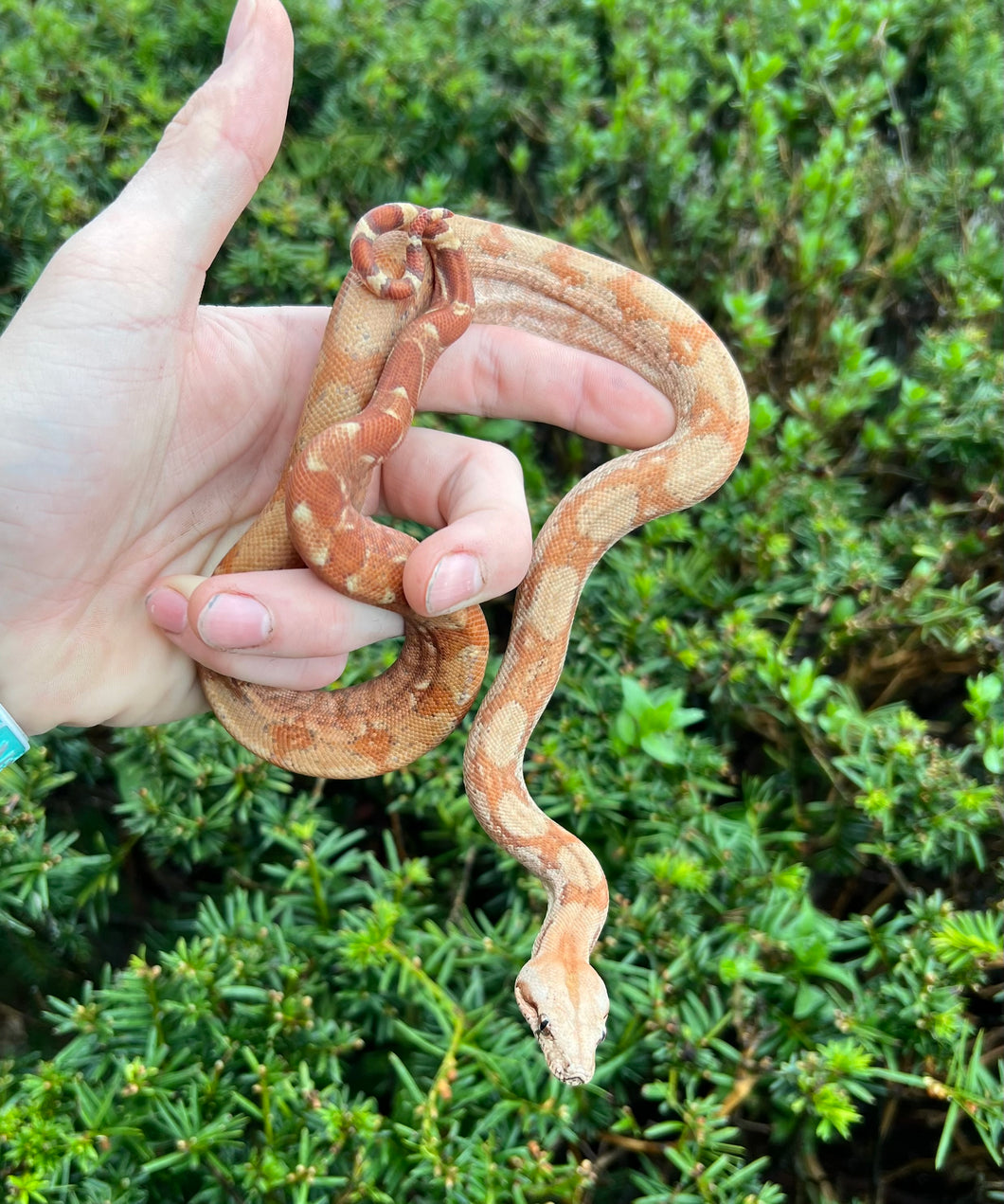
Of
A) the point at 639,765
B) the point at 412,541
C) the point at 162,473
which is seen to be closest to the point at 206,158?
the point at 162,473

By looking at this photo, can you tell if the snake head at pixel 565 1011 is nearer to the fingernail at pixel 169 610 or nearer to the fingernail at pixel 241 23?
the fingernail at pixel 169 610

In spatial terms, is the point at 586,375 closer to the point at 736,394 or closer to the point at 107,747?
the point at 736,394

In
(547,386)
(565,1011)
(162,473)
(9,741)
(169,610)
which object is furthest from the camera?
(547,386)

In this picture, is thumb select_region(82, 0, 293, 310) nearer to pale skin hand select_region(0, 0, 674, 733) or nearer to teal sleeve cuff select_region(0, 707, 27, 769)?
pale skin hand select_region(0, 0, 674, 733)

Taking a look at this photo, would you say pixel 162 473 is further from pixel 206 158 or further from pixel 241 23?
pixel 241 23

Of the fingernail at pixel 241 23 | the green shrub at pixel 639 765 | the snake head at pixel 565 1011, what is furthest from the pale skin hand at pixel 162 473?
the snake head at pixel 565 1011

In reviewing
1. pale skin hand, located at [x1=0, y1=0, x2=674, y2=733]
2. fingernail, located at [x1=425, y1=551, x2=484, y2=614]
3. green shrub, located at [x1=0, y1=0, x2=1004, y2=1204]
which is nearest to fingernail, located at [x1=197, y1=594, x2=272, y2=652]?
pale skin hand, located at [x1=0, y1=0, x2=674, y2=733]

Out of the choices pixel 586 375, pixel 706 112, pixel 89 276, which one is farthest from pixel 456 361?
pixel 706 112
